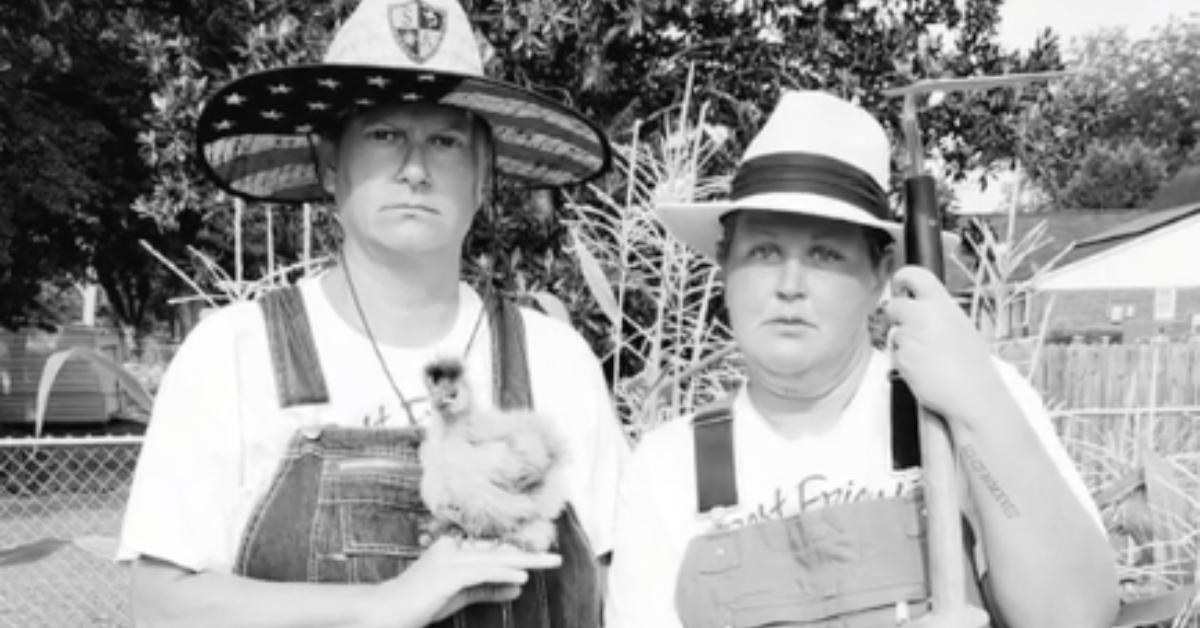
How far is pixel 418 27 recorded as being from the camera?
2.23 meters

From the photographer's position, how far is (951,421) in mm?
1827

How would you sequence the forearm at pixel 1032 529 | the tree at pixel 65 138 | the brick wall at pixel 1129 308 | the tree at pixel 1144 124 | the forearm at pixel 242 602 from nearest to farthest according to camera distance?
the forearm at pixel 1032 529 → the forearm at pixel 242 602 → the tree at pixel 65 138 → the brick wall at pixel 1129 308 → the tree at pixel 1144 124

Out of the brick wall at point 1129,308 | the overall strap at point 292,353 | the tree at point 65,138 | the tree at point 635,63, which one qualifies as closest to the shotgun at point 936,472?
the overall strap at point 292,353

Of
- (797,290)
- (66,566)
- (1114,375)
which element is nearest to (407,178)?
(797,290)

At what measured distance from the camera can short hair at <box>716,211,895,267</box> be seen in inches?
82.7

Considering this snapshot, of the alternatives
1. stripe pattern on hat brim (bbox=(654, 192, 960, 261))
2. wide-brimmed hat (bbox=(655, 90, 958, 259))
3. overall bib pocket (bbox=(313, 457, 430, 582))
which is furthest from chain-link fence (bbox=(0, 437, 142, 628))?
wide-brimmed hat (bbox=(655, 90, 958, 259))

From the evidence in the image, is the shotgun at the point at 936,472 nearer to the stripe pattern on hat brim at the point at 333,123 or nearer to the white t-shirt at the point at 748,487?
the white t-shirt at the point at 748,487

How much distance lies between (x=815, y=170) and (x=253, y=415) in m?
1.08

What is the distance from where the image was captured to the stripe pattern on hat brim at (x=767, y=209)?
1981mm

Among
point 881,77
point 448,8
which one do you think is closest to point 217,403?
point 448,8

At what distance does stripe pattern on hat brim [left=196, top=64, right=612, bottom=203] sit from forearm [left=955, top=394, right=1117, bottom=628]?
43.1 inches

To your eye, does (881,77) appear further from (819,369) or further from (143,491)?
(143,491)

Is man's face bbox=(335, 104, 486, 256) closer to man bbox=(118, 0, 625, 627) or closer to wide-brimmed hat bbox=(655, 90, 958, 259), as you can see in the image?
man bbox=(118, 0, 625, 627)

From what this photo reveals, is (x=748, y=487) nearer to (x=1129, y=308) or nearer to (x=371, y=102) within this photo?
(x=371, y=102)
